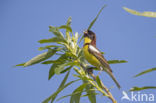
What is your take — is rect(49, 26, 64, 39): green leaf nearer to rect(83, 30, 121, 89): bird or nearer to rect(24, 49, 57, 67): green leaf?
rect(24, 49, 57, 67): green leaf

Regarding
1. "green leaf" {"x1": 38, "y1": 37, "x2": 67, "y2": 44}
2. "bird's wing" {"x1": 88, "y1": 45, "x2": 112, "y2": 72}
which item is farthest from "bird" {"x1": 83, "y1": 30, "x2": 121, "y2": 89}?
"green leaf" {"x1": 38, "y1": 37, "x2": 67, "y2": 44}

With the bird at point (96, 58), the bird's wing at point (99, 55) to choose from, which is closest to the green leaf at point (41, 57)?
the bird at point (96, 58)

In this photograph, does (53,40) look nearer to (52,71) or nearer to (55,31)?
(55,31)

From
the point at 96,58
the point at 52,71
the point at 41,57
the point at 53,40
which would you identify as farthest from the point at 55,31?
the point at 96,58

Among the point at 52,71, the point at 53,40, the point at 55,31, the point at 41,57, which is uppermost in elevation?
the point at 55,31

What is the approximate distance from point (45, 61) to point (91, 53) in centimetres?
114

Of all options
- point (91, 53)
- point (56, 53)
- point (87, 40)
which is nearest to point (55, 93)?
point (56, 53)

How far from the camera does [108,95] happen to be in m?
1.95

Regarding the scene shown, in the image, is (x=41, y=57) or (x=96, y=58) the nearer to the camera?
(x=41, y=57)

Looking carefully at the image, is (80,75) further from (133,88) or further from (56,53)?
(133,88)

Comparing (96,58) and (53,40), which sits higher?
(53,40)

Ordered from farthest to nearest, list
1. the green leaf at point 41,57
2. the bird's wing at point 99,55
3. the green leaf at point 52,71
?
the bird's wing at point 99,55 < the green leaf at point 52,71 < the green leaf at point 41,57

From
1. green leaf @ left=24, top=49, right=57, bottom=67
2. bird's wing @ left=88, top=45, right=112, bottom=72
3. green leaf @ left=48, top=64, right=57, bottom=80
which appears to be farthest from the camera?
bird's wing @ left=88, top=45, right=112, bottom=72

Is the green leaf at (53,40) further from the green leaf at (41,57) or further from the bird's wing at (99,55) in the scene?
the bird's wing at (99,55)
